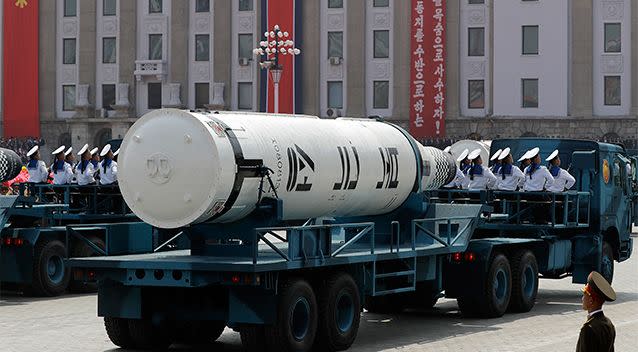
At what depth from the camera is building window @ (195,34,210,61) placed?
79062 mm

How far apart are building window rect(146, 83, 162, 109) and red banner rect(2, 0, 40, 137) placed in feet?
22.1

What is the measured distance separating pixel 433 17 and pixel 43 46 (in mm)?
22654

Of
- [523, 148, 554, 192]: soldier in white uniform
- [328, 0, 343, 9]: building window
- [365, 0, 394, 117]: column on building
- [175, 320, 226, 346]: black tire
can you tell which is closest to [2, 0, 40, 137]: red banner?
[328, 0, 343, 9]: building window

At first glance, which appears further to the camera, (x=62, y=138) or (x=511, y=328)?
(x=62, y=138)

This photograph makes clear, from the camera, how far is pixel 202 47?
7912 centimetres

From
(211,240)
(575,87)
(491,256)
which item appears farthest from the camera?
(575,87)

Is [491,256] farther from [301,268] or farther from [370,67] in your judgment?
[370,67]

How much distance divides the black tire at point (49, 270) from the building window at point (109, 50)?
2263 inches

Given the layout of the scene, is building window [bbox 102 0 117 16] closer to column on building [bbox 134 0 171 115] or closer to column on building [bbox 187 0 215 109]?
column on building [bbox 134 0 171 115]

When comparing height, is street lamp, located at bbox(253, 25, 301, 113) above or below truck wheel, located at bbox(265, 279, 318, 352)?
above

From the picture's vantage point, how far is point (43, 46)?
8162 cm

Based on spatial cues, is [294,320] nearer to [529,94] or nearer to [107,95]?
[529,94]

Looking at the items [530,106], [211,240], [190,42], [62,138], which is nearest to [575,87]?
[530,106]

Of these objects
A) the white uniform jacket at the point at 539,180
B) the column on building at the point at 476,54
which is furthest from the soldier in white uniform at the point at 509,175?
the column on building at the point at 476,54
